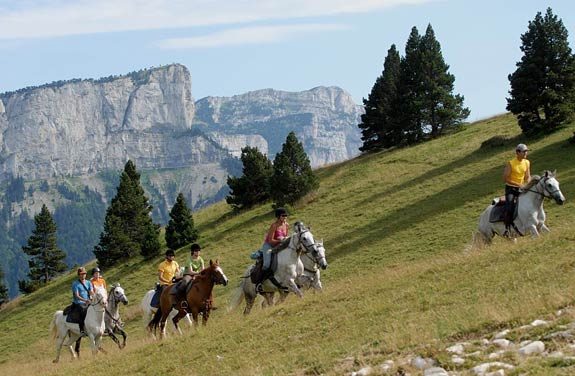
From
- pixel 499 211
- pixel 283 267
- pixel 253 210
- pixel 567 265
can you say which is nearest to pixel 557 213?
pixel 499 211

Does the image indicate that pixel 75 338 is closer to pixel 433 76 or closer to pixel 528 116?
pixel 528 116

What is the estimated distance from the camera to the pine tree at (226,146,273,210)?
65812 mm

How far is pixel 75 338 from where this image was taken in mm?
25422

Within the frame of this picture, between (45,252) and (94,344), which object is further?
(45,252)

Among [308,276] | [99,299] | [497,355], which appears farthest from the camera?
[99,299]

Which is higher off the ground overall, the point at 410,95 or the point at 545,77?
the point at 410,95

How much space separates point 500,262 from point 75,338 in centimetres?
1536

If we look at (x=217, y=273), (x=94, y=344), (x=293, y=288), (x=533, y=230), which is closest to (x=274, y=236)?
(x=293, y=288)

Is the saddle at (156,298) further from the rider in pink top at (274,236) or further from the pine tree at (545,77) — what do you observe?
the pine tree at (545,77)

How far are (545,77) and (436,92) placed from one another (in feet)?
53.7

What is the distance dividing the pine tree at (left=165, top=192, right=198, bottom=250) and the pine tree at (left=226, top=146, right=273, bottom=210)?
6.79 metres

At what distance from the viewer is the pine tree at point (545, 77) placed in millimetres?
→ 54406

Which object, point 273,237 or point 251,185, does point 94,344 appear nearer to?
point 273,237

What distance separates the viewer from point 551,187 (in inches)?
825
